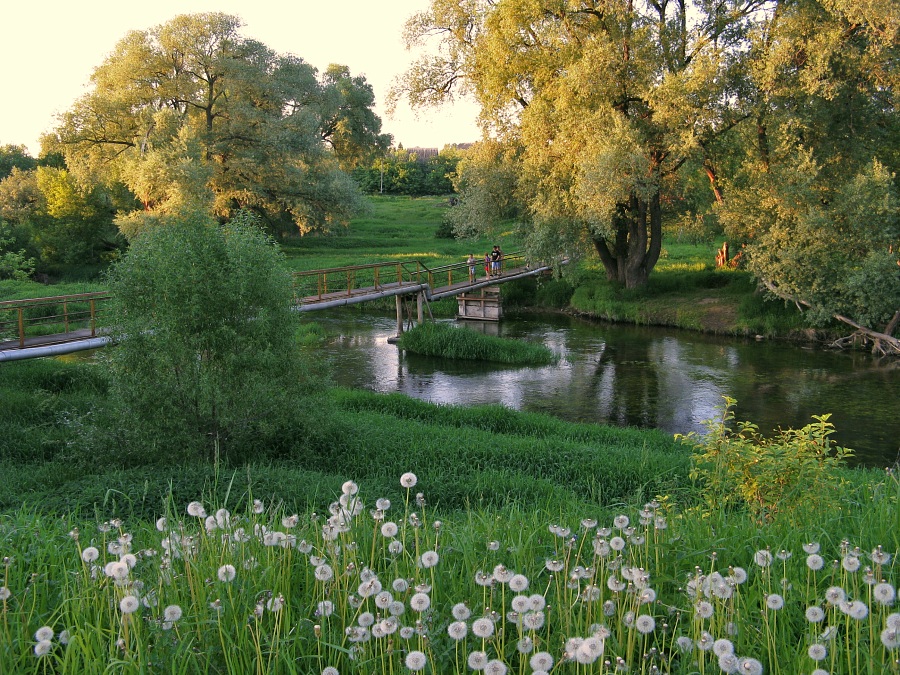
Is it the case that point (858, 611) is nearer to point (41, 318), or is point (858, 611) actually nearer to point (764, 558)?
point (764, 558)

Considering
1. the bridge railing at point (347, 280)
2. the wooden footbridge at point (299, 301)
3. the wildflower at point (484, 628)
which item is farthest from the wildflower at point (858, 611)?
the bridge railing at point (347, 280)

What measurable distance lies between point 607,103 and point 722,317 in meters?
9.36

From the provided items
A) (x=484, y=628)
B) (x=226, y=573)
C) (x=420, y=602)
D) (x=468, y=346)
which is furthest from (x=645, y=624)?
(x=468, y=346)

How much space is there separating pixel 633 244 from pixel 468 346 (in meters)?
11.2

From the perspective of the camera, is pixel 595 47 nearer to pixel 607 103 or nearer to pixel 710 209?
pixel 607 103

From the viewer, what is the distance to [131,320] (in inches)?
461

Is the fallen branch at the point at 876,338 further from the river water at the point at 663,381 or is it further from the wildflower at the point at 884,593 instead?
the wildflower at the point at 884,593

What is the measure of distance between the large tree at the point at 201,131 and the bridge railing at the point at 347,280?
Result: 502cm

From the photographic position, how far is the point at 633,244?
109 ft

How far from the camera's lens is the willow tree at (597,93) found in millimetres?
27234

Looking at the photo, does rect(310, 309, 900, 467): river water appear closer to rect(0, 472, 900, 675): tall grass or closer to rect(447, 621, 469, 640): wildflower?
rect(0, 472, 900, 675): tall grass

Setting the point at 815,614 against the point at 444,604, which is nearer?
the point at 815,614

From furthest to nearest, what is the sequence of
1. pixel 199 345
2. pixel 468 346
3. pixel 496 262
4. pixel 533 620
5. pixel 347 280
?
pixel 496 262 < pixel 347 280 < pixel 468 346 < pixel 199 345 < pixel 533 620

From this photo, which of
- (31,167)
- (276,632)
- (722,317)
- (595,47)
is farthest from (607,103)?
(31,167)
